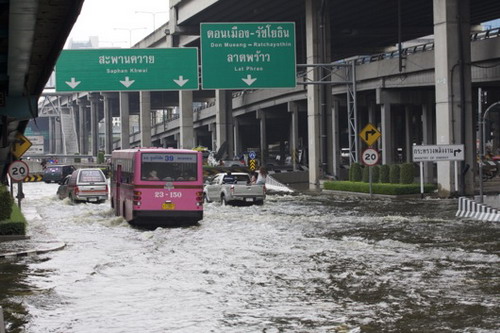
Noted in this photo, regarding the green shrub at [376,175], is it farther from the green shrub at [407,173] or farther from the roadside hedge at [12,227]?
the roadside hedge at [12,227]

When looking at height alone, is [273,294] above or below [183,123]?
below

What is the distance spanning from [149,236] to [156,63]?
2575 centimetres

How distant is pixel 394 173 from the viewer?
4588 cm

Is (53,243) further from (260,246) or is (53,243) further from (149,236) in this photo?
(260,246)

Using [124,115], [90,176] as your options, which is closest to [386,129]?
[90,176]

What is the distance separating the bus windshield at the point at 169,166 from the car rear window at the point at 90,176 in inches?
650

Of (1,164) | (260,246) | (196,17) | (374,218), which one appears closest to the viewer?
(260,246)

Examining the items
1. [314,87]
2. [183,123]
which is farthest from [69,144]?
[314,87]

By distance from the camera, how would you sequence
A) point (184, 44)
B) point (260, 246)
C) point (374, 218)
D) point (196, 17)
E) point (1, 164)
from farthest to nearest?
point (184, 44)
point (196, 17)
point (1, 164)
point (374, 218)
point (260, 246)

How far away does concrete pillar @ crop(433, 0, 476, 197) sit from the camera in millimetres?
40562

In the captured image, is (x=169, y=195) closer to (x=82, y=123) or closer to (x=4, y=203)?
(x=4, y=203)

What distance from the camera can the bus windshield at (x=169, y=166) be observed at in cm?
2797

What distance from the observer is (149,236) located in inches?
1013

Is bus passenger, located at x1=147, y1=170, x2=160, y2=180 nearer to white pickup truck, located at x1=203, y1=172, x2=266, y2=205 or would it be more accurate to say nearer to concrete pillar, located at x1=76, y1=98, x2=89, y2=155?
white pickup truck, located at x1=203, y1=172, x2=266, y2=205
